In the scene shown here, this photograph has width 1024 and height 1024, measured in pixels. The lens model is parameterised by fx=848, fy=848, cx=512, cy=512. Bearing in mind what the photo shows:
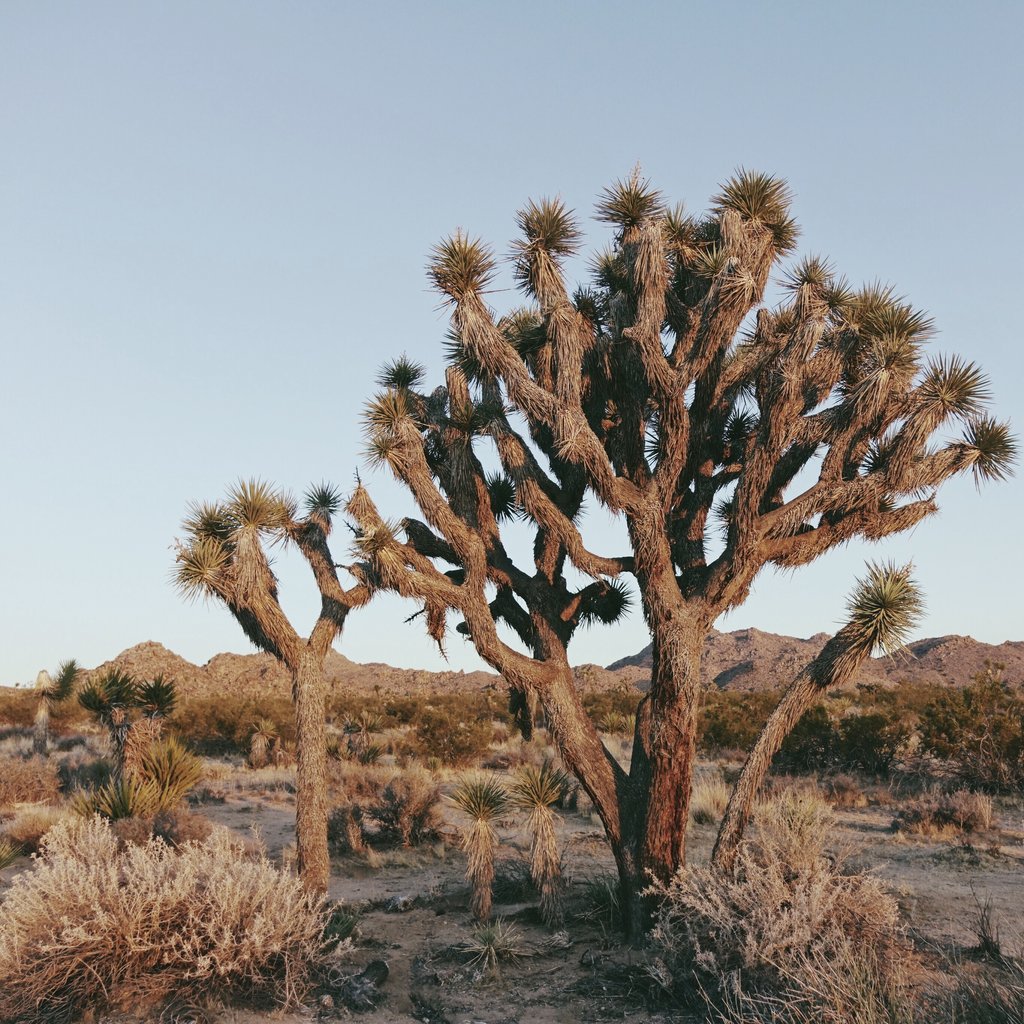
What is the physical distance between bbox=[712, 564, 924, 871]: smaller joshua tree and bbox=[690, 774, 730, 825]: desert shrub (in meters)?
5.95

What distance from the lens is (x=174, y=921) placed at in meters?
6.34

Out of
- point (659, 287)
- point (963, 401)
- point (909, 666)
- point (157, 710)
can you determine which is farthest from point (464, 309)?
point (909, 666)

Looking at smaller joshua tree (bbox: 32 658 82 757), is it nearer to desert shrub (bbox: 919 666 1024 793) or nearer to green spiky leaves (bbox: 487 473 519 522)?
green spiky leaves (bbox: 487 473 519 522)

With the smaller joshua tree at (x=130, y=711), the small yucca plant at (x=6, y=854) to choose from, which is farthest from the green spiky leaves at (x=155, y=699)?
the small yucca plant at (x=6, y=854)

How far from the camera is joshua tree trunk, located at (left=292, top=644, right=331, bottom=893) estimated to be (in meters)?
8.63

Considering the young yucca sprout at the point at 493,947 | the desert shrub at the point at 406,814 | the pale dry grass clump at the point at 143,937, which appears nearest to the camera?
the pale dry grass clump at the point at 143,937

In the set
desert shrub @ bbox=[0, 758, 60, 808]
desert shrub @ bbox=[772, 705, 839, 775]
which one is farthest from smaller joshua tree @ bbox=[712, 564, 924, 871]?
desert shrub @ bbox=[0, 758, 60, 808]

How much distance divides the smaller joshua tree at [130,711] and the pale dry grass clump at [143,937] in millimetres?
5881

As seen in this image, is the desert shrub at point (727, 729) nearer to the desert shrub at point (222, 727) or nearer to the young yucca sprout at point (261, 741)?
the young yucca sprout at point (261, 741)

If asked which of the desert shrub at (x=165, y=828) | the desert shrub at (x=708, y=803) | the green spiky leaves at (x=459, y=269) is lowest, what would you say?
the desert shrub at (x=708, y=803)

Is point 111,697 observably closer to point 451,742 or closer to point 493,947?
point 493,947

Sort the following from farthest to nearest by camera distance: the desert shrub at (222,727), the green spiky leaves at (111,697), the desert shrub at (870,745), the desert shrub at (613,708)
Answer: the desert shrub at (222,727) → the desert shrub at (613,708) → the desert shrub at (870,745) → the green spiky leaves at (111,697)

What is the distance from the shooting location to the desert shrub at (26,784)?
14.8 metres

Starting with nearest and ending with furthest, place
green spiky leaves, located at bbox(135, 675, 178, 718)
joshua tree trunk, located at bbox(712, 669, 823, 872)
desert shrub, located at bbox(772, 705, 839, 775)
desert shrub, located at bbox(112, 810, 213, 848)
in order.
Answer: joshua tree trunk, located at bbox(712, 669, 823, 872) → desert shrub, located at bbox(112, 810, 213, 848) → green spiky leaves, located at bbox(135, 675, 178, 718) → desert shrub, located at bbox(772, 705, 839, 775)
